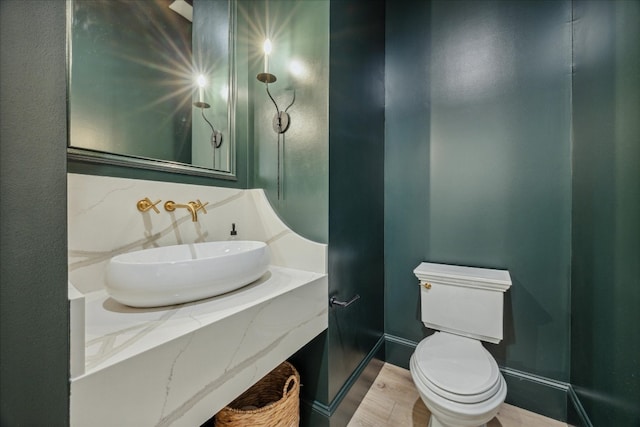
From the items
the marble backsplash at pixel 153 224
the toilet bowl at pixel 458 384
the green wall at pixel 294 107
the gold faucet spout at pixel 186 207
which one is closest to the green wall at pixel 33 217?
the marble backsplash at pixel 153 224

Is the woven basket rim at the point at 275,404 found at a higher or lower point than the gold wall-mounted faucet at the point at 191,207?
lower

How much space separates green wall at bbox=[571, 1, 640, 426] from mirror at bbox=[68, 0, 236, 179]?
5.25ft

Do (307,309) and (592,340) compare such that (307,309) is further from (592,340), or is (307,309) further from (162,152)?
(592,340)

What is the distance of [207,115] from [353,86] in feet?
2.51

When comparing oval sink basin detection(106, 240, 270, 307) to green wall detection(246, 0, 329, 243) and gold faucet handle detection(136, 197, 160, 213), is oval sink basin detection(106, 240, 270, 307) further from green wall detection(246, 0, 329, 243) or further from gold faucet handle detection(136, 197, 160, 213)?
green wall detection(246, 0, 329, 243)

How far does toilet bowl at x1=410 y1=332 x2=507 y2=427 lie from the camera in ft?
3.02

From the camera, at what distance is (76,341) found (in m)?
0.40

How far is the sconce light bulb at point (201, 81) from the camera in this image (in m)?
1.20

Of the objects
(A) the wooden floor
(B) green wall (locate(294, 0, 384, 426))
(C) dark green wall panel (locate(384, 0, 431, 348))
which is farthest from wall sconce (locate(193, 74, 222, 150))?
(A) the wooden floor

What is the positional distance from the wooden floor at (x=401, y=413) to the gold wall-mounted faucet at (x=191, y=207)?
49.8 inches

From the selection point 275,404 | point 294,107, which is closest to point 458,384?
point 275,404

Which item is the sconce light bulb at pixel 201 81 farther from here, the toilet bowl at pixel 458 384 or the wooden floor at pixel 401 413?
the wooden floor at pixel 401 413

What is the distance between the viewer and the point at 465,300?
1.30 m

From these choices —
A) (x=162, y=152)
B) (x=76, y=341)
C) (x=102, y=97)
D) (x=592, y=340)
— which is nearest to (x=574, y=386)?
(x=592, y=340)
